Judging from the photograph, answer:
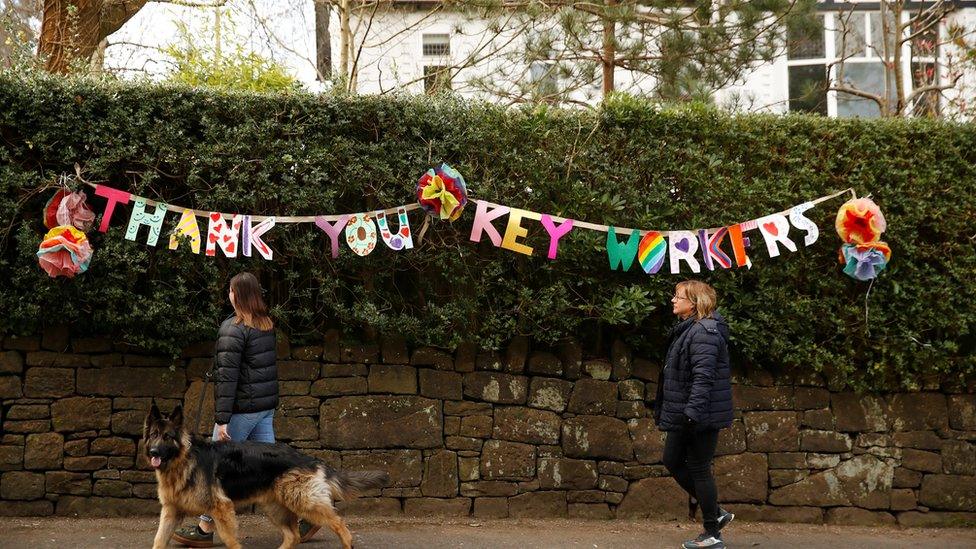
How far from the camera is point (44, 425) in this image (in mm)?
6582

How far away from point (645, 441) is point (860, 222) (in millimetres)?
2455

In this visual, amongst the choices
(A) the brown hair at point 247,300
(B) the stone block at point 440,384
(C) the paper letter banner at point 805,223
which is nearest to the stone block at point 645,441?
(B) the stone block at point 440,384

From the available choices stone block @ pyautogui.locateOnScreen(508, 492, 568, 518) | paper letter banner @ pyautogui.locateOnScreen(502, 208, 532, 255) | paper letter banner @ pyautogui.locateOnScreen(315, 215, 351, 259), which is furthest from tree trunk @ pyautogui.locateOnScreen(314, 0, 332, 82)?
stone block @ pyautogui.locateOnScreen(508, 492, 568, 518)

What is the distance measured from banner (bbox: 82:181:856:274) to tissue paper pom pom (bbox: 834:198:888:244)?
203 millimetres

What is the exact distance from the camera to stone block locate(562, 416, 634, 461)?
7219 mm

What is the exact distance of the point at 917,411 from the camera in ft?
24.8

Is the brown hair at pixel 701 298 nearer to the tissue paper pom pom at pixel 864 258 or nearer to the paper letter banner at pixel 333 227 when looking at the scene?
the tissue paper pom pom at pixel 864 258

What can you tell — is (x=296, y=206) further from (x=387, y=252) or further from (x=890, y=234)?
(x=890, y=234)

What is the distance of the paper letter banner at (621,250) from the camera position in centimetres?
688

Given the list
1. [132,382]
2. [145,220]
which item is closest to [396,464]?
[132,382]

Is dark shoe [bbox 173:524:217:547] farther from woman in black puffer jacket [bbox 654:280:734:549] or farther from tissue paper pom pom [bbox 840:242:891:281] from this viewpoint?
tissue paper pom pom [bbox 840:242:891:281]

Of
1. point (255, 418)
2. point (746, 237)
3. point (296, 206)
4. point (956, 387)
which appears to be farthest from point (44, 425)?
point (956, 387)

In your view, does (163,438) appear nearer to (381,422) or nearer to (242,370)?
(242,370)

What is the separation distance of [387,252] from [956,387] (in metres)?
5.03
